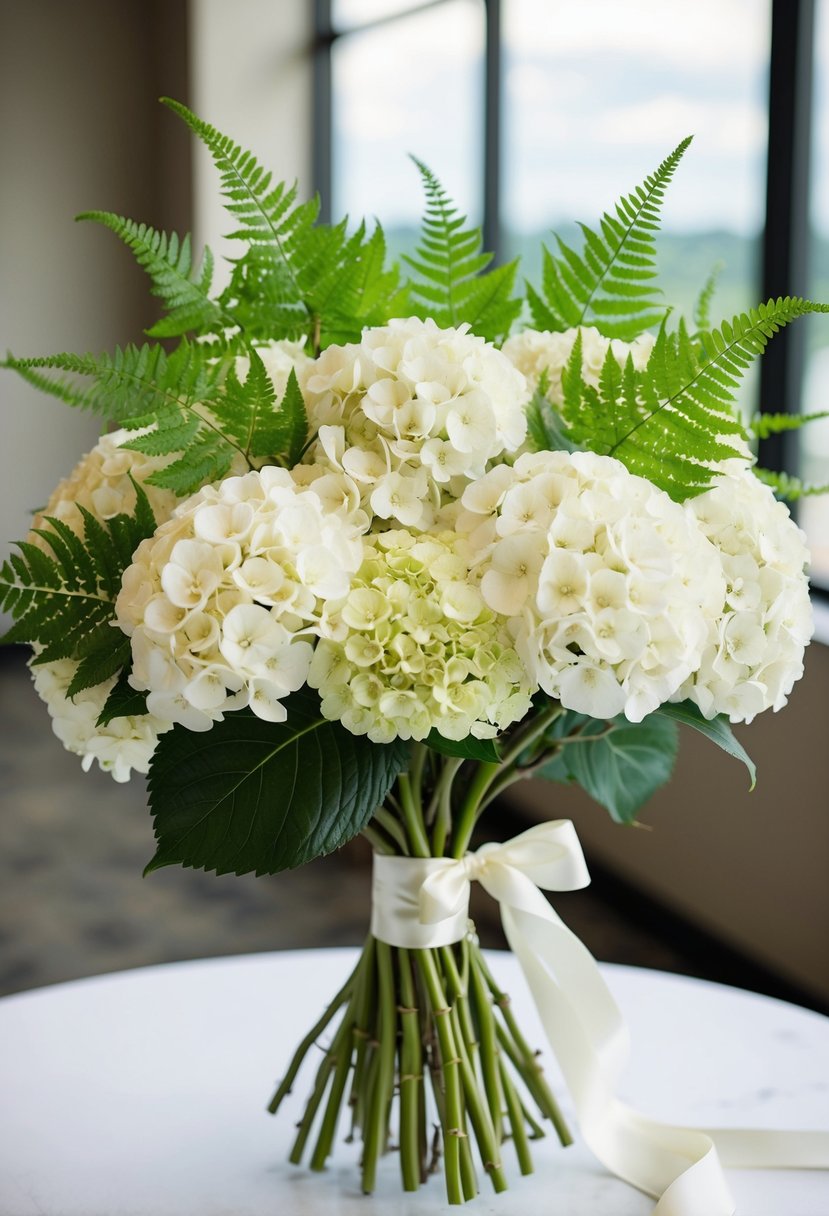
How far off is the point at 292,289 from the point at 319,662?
266 mm

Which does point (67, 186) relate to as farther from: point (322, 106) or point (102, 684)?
point (102, 684)

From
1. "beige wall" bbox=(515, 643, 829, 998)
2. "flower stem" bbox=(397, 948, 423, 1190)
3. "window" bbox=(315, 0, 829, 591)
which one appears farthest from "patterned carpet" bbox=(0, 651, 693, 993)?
"flower stem" bbox=(397, 948, 423, 1190)

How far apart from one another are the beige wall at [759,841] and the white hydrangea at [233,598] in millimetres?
1742

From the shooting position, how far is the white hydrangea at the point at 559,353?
80 centimetres

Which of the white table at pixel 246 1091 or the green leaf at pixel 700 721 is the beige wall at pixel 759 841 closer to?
the white table at pixel 246 1091

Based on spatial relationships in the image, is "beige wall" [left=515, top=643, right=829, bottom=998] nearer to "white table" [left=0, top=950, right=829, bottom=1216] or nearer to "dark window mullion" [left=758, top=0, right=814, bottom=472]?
"dark window mullion" [left=758, top=0, right=814, bottom=472]

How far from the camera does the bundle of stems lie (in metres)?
0.82

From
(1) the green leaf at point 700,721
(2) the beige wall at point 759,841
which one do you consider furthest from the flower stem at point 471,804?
(2) the beige wall at point 759,841

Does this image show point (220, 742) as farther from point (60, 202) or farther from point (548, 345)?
point (60, 202)

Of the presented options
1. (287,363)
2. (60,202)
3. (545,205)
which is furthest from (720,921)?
(60,202)

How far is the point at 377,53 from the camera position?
4.15 meters

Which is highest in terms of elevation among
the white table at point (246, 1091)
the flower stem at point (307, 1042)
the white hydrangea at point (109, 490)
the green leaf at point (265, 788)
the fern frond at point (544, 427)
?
the fern frond at point (544, 427)

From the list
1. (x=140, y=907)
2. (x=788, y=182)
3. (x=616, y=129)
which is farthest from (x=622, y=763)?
(x=616, y=129)

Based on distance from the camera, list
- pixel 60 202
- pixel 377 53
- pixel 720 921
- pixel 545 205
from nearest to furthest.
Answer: pixel 720 921, pixel 545 205, pixel 377 53, pixel 60 202
